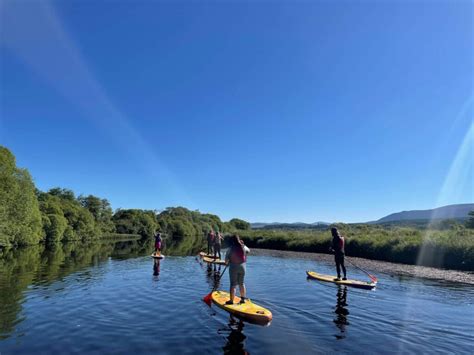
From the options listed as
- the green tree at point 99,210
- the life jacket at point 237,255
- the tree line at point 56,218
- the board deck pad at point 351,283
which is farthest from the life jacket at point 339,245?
the green tree at point 99,210

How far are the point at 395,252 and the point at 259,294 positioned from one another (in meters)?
22.7

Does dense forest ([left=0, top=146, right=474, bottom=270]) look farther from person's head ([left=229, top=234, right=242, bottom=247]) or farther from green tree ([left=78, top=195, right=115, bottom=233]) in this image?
person's head ([left=229, top=234, right=242, bottom=247])

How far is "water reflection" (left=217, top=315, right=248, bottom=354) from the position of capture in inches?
329

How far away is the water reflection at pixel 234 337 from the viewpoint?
835 centimetres

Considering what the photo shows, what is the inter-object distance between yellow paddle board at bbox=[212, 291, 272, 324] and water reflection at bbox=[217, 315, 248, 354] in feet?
0.88

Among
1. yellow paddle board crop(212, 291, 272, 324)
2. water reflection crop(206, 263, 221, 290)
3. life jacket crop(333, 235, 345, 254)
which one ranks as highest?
life jacket crop(333, 235, 345, 254)

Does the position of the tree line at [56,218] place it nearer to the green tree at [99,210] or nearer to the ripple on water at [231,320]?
the green tree at [99,210]

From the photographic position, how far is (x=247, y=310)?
436 inches

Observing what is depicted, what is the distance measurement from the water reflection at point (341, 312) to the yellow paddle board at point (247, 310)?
2.26 m

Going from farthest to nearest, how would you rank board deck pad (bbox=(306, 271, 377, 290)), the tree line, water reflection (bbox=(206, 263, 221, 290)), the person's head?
the tree line → water reflection (bbox=(206, 263, 221, 290)) → board deck pad (bbox=(306, 271, 377, 290)) → the person's head

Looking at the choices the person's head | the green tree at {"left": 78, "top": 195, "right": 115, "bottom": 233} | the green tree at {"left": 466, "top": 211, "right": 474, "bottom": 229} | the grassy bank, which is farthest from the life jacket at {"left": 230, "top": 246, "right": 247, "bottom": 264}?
the green tree at {"left": 78, "top": 195, "right": 115, "bottom": 233}

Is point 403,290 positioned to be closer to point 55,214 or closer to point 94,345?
point 94,345

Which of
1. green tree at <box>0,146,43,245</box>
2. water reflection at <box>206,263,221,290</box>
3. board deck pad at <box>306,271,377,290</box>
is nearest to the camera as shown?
board deck pad at <box>306,271,377,290</box>

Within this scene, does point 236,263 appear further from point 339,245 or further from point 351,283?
point 339,245
